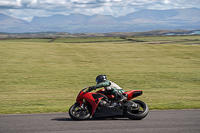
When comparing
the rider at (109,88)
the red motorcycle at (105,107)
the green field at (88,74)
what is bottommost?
the green field at (88,74)


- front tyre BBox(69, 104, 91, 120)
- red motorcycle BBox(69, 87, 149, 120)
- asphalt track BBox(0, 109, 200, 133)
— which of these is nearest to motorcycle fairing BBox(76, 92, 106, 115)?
red motorcycle BBox(69, 87, 149, 120)

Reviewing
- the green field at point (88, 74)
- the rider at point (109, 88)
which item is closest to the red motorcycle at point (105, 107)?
the rider at point (109, 88)

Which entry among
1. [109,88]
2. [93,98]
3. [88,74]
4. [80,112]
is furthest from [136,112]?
[88,74]

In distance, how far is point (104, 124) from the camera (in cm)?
647

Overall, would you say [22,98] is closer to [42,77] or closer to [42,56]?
[42,77]

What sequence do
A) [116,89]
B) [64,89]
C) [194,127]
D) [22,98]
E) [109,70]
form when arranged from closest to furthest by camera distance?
1. [194,127]
2. [116,89]
3. [22,98]
4. [64,89]
5. [109,70]

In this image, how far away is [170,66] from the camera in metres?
21.3

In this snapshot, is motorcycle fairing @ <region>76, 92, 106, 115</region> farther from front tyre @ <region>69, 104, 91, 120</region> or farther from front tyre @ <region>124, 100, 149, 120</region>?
front tyre @ <region>124, 100, 149, 120</region>

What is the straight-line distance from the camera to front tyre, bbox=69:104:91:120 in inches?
277

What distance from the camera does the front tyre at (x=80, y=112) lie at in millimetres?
7038

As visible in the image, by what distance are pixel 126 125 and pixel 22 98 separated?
7279 millimetres

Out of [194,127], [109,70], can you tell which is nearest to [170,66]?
[109,70]

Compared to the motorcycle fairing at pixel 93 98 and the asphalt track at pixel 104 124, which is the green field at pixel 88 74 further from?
the motorcycle fairing at pixel 93 98

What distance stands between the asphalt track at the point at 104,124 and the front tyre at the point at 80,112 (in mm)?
158
